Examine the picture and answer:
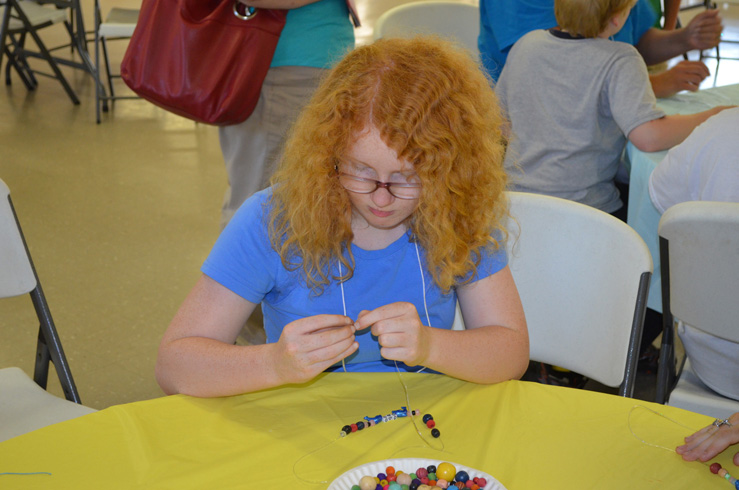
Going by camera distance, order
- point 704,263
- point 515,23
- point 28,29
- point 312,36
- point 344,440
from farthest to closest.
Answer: point 28,29, point 515,23, point 312,36, point 704,263, point 344,440

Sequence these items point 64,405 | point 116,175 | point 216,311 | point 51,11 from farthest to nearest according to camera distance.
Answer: point 51,11 → point 116,175 → point 64,405 → point 216,311

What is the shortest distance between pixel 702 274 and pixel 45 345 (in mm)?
1492

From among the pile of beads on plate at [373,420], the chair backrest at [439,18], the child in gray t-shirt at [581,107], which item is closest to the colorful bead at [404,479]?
the pile of beads on plate at [373,420]

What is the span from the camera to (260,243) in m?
1.38

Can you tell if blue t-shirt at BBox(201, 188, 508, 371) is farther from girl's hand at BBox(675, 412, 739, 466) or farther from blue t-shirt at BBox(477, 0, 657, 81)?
blue t-shirt at BBox(477, 0, 657, 81)

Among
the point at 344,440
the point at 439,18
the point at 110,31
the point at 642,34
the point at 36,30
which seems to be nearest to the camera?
the point at 344,440

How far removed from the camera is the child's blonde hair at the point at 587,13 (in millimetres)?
2291

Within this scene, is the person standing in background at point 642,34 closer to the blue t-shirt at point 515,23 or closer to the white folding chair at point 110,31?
the blue t-shirt at point 515,23

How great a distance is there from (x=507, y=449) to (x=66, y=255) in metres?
2.73

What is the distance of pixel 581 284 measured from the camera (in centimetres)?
169

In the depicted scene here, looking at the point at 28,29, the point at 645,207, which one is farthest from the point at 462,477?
the point at 28,29

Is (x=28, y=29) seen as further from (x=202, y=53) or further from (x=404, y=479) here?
(x=404, y=479)

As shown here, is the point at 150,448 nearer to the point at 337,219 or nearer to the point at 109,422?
the point at 109,422

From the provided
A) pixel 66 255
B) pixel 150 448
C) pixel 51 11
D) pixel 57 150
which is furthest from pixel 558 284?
pixel 51 11
